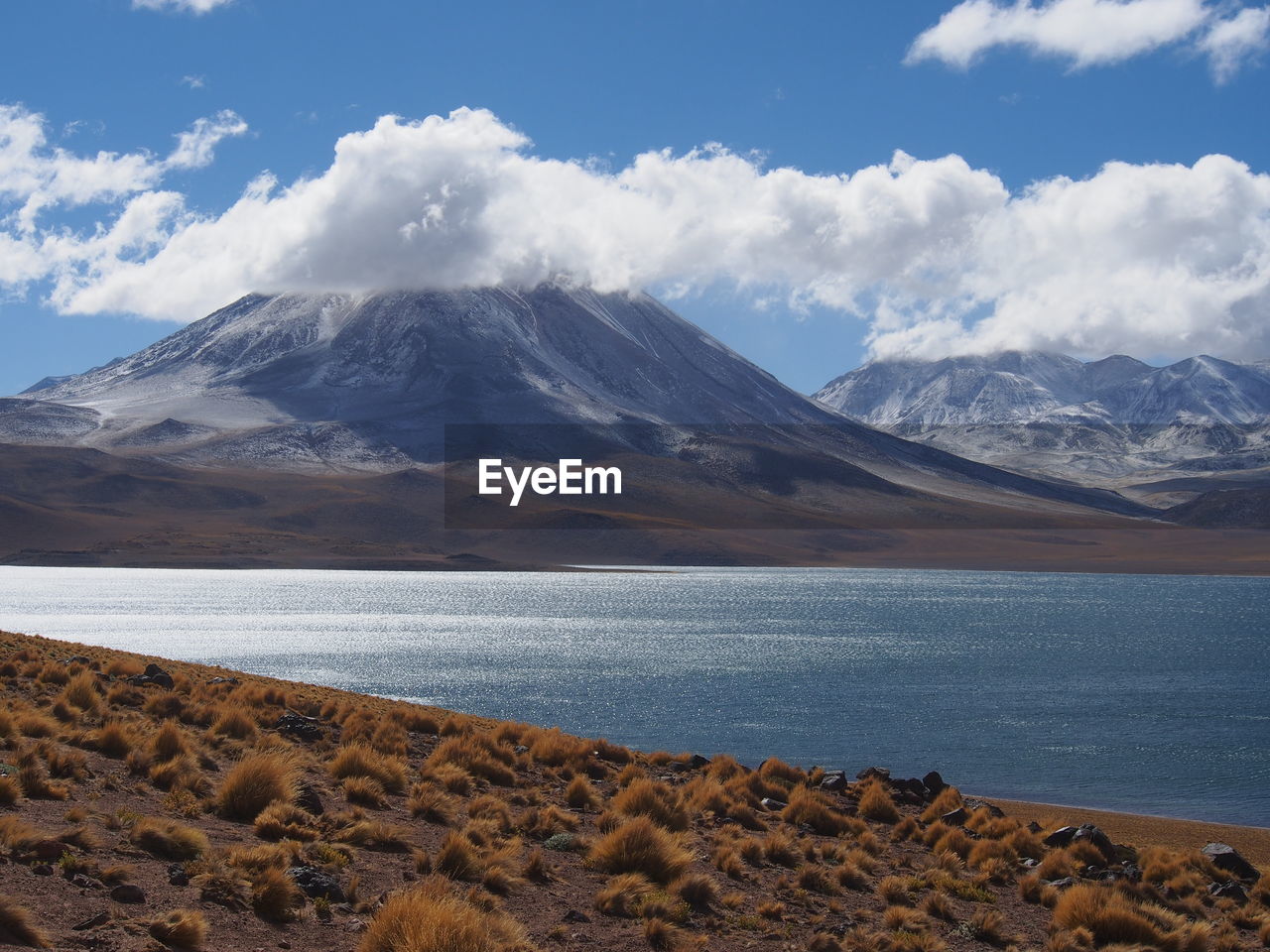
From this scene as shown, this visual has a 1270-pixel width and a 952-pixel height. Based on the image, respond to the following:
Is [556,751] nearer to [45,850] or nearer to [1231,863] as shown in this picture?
[1231,863]

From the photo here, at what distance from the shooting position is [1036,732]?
43.8 meters

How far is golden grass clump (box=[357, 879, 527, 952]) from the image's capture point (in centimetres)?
966

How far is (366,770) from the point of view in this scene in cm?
1744

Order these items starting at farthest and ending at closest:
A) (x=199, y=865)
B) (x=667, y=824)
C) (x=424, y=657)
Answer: (x=424, y=657), (x=667, y=824), (x=199, y=865)

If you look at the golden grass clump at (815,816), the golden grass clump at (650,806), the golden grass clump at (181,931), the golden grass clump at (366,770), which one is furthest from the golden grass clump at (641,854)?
the golden grass clump at (181,931)

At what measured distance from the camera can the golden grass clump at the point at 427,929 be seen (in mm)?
9664

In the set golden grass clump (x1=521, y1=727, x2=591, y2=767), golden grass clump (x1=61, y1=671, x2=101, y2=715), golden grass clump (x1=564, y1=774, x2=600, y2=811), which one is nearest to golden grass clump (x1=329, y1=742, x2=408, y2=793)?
golden grass clump (x1=564, y1=774, x2=600, y2=811)

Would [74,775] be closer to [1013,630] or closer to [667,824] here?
[667,824]

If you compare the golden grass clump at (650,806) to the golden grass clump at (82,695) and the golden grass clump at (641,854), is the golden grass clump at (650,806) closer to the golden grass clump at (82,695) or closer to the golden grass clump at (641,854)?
the golden grass clump at (641,854)

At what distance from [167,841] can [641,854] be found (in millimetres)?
5455

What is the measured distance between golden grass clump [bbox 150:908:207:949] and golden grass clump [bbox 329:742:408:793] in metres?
6.89

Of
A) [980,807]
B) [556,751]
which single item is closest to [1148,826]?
[980,807]

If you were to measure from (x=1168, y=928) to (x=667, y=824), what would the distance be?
6.54 meters

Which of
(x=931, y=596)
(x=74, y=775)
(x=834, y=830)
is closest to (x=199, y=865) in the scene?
(x=74, y=775)
